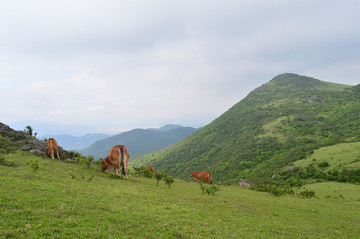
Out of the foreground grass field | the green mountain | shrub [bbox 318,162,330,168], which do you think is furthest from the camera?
the green mountain

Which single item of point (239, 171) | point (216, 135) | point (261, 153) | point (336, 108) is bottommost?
point (239, 171)

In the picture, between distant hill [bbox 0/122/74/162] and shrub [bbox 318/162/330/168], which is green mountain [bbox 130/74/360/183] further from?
distant hill [bbox 0/122/74/162]

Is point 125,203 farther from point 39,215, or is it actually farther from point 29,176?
point 29,176

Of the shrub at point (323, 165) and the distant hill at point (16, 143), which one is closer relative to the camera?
the distant hill at point (16, 143)

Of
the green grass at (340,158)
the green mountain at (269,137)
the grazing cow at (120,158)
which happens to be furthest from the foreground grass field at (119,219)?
the green mountain at (269,137)

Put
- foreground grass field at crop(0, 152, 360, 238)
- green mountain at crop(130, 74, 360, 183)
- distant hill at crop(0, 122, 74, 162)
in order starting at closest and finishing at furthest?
foreground grass field at crop(0, 152, 360, 238) → distant hill at crop(0, 122, 74, 162) → green mountain at crop(130, 74, 360, 183)

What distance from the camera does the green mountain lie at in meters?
95.6

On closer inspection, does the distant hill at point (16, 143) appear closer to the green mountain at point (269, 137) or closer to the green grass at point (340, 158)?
the green grass at point (340, 158)

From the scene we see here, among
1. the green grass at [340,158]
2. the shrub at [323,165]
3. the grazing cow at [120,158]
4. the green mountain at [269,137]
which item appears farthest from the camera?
the green mountain at [269,137]

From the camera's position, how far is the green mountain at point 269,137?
3765 inches

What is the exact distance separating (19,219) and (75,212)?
2.05 meters

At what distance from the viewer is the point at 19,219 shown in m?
6.76

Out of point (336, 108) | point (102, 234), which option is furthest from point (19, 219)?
point (336, 108)

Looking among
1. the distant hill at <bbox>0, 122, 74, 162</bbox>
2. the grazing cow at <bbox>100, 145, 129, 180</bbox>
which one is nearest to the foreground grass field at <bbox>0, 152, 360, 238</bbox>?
the grazing cow at <bbox>100, 145, 129, 180</bbox>
